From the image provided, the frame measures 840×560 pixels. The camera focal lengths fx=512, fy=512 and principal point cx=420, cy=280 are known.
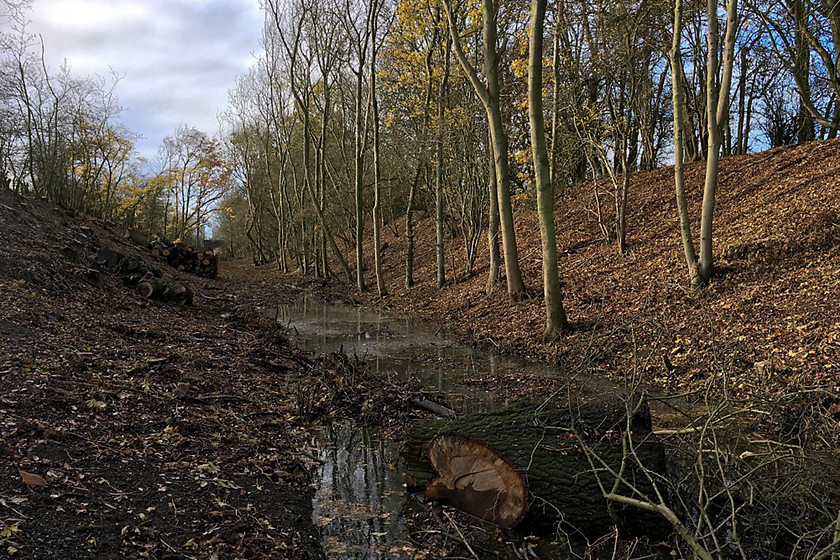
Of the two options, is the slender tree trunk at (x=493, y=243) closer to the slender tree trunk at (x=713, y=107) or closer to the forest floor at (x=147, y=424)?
the slender tree trunk at (x=713, y=107)

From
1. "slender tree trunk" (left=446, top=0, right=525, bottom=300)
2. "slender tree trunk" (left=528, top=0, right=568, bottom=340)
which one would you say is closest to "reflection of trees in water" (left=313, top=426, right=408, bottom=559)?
"slender tree trunk" (left=528, top=0, right=568, bottom=340)

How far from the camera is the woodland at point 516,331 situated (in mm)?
3818

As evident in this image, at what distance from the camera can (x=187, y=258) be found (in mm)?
24297

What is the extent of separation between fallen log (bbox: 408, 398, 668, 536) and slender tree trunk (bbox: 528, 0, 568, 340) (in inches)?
210

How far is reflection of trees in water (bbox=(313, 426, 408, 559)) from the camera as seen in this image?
385 centimetres

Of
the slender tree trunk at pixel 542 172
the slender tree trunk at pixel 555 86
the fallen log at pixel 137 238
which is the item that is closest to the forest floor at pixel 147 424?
the slender tree trunk at pixel 542 172

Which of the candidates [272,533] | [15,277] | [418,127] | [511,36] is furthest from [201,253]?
[272,533]

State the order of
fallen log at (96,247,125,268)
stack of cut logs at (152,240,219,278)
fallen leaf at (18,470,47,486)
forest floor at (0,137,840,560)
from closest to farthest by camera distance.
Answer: fallen leaf at (18,470,47,486)
forest floor at (0,137,840,560)
fallen log at (96,247,125,268)
stack of cut logs at (152,240,219,278)

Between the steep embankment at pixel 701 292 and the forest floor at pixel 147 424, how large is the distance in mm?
3414

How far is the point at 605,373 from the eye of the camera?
27.4 feet

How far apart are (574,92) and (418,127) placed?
20.8 ft

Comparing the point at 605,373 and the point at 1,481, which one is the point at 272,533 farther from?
the point at 605,373

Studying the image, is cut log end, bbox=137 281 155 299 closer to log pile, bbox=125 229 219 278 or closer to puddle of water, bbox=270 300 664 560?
puddle of water, bbox=270 300 664 560

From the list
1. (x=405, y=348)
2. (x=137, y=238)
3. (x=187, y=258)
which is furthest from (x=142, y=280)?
(x=137, y=238)
